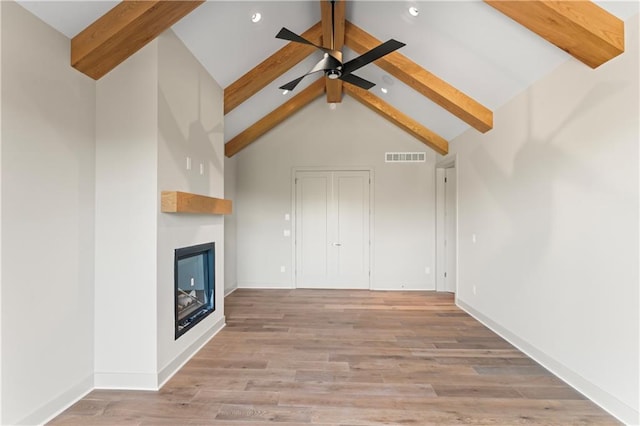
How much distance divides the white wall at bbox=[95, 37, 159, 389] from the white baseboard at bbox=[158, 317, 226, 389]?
12 cm

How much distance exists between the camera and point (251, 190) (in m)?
6.81

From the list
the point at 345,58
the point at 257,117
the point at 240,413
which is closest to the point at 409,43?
the point at 345,58

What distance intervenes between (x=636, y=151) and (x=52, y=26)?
396cm

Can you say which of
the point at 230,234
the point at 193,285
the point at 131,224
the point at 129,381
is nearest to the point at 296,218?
the point at 230,234

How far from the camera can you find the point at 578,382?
2729 millimetres

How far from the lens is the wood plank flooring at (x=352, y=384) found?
2.38 metres

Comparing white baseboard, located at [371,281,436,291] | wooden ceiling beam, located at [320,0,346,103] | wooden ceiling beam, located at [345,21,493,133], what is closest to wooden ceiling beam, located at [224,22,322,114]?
wooden ceiling beam, located at [320,0,346,103]

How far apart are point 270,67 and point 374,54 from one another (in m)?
1.88

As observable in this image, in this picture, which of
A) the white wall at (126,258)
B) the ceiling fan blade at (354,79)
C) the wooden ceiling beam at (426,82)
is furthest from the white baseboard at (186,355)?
the wooden ceiling beam at (426,82)

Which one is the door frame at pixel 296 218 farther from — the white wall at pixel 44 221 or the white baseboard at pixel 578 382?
the white wall at pixel 44 221

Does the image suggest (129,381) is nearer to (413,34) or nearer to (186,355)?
(186,355)

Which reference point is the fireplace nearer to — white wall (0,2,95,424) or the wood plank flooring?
the wood plank flooring

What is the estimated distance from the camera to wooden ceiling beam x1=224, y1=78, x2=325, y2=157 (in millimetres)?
5914

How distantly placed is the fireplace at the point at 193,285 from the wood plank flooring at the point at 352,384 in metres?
0.36
